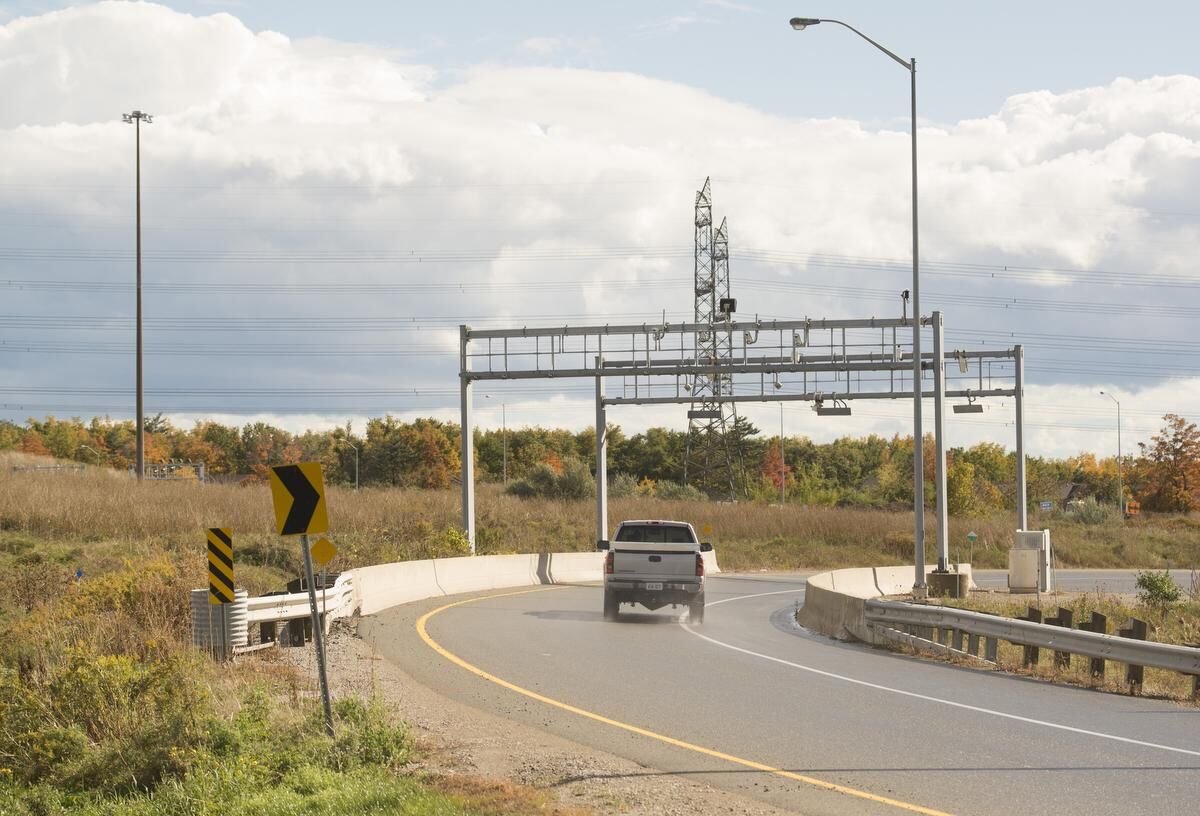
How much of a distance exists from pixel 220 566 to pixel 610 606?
38.7 ft

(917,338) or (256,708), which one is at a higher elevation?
(917,338)

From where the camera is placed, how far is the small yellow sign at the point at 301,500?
→ 1234cm

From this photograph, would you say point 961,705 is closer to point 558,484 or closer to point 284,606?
point 284,606

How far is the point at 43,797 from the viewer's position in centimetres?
1238

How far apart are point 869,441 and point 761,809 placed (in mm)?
170093

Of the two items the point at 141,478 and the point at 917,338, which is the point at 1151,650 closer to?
the point at 917,338

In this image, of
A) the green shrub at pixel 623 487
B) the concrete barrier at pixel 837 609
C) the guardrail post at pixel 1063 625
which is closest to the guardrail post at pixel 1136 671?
the guardrail post at pixel 1063 625

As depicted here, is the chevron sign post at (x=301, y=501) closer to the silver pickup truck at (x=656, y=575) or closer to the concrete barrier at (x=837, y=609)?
the concrete barrier at (x=837, y=609)

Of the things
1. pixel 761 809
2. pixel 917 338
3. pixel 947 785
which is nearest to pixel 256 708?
pixel 761 809

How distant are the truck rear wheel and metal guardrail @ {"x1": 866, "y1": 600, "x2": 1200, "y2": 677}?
5.95m

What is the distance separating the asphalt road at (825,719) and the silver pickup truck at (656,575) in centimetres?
225

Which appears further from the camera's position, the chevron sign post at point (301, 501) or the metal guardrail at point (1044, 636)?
the metal guardrail at point (1044, 636)

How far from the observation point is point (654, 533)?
28.1m

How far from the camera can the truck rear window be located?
91.3 feet
